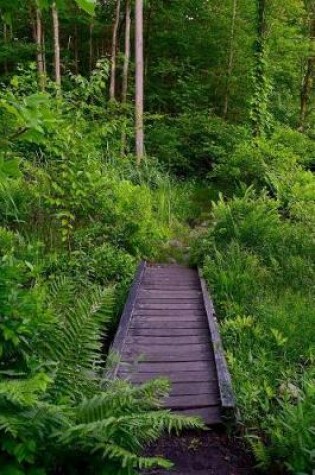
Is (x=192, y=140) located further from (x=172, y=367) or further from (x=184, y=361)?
(x=172, y=367)

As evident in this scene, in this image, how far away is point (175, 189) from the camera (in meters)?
13.3

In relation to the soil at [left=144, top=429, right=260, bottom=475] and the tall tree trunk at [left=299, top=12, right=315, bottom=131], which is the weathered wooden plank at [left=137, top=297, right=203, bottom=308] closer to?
the soil at [left=144, top=429, right=260, bottom=475]

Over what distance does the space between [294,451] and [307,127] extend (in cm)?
1659

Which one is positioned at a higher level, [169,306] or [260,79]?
[260,79]

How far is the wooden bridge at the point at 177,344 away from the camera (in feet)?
13.6

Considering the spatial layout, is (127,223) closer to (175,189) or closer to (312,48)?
(175,189)

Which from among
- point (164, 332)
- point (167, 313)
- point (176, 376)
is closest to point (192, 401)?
point (176, 376)

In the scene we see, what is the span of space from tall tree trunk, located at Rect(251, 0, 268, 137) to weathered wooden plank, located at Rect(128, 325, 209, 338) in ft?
35.1

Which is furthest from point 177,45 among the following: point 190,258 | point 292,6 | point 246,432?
point 246,432

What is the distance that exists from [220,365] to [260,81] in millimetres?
12375

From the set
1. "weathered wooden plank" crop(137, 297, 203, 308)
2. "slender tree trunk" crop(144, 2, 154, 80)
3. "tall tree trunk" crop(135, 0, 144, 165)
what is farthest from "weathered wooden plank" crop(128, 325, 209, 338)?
"slender tree trunk" crop(144, 2, 154, 80)

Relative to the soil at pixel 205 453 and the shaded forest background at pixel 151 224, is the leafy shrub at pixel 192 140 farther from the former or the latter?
the soil at pixel 205 453

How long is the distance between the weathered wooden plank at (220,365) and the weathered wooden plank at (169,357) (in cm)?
13

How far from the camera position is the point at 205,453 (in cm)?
353
